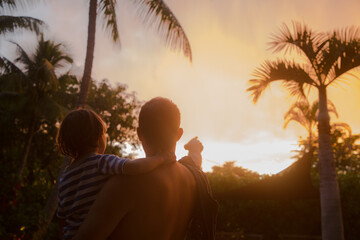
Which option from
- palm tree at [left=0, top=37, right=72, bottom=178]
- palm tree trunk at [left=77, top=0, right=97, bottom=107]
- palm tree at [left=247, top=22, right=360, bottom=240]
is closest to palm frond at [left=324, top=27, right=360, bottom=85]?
palm tree at [left=247, top=22, right=360, bottom=240]

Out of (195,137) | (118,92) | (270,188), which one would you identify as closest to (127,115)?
(118,92)

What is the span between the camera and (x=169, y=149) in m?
1.52

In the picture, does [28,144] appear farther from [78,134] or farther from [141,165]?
[141,165]

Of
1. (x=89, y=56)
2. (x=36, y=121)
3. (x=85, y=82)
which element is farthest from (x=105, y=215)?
(x=36, y=121)

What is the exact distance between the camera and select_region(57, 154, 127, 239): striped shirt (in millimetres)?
1492

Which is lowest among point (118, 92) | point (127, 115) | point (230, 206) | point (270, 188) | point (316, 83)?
point (230, 206)

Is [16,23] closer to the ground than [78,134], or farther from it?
farther from it

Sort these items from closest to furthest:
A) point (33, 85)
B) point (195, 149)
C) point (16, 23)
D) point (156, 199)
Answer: point (156, 199), point (195, 149), point (16, 23), point (33, 85)

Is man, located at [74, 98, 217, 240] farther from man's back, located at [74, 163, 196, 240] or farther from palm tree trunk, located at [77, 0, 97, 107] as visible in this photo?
palm tree trunk, located at [77, 0, 97, 107]

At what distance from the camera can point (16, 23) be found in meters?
13.5

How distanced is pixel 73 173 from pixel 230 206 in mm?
12000

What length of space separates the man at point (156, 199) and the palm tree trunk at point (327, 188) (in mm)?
6805

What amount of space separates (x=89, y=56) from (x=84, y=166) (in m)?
7.87

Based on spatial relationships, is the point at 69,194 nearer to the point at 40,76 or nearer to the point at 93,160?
the point at 93,160
